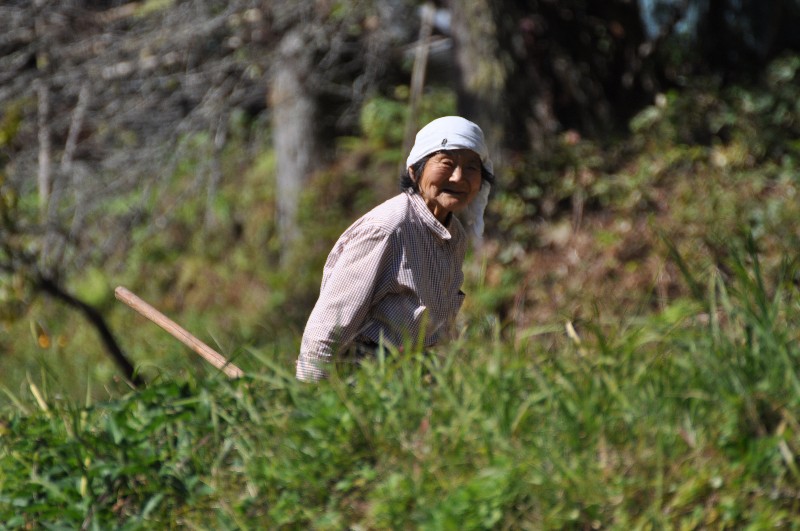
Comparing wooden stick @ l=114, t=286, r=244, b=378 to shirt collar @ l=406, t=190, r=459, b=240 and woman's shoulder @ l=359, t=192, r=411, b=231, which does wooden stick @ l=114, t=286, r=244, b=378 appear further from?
shirt collar @ l=406, t=190, r=459, b=240

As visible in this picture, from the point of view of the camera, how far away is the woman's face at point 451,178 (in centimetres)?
380

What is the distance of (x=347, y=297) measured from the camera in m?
3.62

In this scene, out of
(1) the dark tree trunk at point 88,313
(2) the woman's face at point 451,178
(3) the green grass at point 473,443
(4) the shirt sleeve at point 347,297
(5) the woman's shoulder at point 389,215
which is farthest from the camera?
(1) the dark tree trunk at point 88,313

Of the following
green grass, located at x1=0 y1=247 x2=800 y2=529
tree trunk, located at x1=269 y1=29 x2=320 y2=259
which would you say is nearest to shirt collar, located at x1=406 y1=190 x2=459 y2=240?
green grass, located at x1=0 y1=247 x2=800 y2=529

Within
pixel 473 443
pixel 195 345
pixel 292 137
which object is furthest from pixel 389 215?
pixel 292 137

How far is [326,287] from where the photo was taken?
3697 mm

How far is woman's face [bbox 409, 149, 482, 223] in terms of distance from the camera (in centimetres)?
380

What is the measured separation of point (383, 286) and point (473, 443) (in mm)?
971

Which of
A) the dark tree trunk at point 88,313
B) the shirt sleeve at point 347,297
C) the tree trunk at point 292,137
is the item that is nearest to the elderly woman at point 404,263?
the shirt sleeve at point 347,297

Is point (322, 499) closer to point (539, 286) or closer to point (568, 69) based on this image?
point (539, 286)

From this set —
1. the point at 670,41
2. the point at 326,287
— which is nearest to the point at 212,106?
the point at 670,41

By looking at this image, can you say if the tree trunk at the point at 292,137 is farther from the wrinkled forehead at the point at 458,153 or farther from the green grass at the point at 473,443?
the green grass at the point at 473,443

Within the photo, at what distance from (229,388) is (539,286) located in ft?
19.7

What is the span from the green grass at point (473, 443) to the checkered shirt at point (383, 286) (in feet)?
0.96
